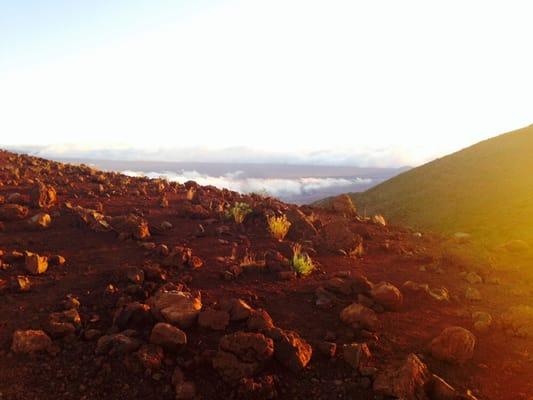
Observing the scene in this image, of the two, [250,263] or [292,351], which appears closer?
[292,351]

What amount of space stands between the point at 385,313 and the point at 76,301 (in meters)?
4.28

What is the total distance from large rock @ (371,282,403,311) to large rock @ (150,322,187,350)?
3027 millimetres

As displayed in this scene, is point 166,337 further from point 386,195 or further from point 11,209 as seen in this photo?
point 386,195

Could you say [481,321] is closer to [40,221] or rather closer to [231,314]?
[231,314]

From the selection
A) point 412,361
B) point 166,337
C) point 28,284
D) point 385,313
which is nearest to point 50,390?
point 166,337

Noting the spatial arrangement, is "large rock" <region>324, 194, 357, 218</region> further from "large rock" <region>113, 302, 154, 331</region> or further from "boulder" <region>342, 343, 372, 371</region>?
"large rock" <region>113, 302, 154, 331</region>

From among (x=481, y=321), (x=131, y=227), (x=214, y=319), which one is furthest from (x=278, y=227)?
(x=481, y=321)

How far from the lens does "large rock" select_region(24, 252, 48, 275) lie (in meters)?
7.44

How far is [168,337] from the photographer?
5598 mm

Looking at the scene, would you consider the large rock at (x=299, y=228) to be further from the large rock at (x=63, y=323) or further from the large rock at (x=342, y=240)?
the large rock at (x=63, y=323)

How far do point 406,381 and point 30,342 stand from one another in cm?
414

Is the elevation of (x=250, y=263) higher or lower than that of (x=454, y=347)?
higher

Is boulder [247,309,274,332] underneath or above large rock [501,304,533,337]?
above

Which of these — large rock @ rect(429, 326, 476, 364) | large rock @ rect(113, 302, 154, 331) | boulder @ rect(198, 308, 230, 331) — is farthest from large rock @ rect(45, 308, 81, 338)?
large rock @ rect(429, 326, 476, 364)
